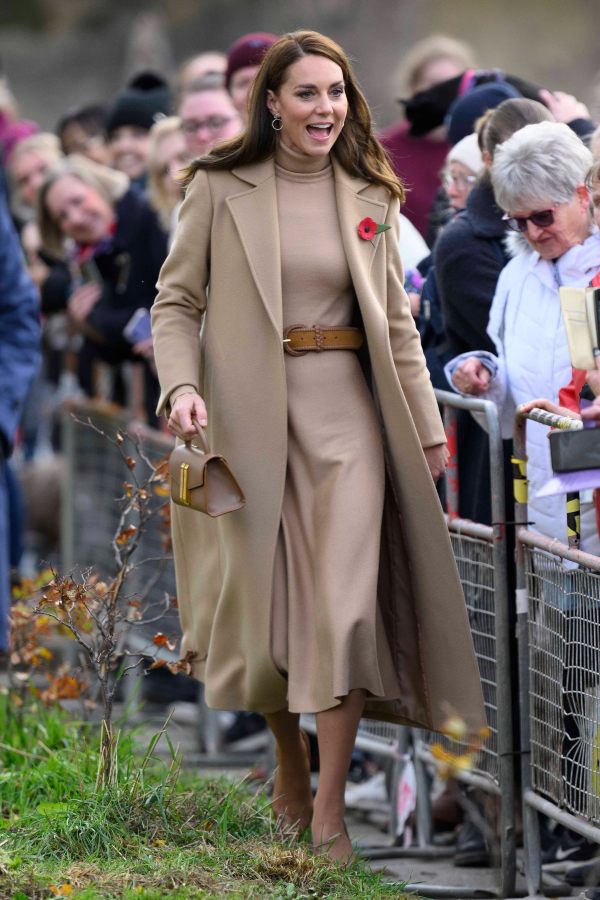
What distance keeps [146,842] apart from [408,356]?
5.06 feet

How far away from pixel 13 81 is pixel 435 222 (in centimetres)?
2032

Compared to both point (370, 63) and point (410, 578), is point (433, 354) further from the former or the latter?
point (370, 63)

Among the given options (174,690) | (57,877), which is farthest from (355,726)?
(174,690)

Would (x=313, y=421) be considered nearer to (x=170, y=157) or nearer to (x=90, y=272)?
(x=170, y=157)

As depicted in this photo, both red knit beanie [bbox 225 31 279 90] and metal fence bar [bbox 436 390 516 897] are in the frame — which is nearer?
metal fence bar [bbox 436 390 516 897]

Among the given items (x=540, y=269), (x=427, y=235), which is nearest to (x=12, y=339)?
(x=427, y=235)

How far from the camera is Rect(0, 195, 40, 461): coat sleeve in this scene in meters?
7.77

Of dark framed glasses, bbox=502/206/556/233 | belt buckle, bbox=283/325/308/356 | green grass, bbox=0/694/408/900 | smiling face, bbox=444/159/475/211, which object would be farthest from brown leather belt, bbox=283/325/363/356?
green grass, bbox=0/694/408/900

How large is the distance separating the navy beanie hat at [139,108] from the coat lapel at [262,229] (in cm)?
549

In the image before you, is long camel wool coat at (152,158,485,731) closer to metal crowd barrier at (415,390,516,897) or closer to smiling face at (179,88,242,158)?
metal crowd barrier at (415,390,516,897)

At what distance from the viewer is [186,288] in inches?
224

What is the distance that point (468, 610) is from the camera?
20.1ft

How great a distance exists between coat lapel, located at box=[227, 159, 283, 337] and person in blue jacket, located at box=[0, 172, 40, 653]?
234 centimetres

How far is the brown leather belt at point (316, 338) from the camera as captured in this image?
557cm
